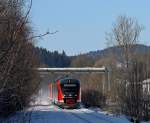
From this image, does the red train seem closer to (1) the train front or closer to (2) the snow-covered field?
(1) the train front

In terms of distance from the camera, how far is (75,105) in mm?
57594

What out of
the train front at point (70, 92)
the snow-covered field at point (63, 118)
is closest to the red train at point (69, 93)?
the train front at point (70, 92)

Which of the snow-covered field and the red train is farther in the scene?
the red train

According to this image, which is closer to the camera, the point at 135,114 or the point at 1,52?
the point at 1,52

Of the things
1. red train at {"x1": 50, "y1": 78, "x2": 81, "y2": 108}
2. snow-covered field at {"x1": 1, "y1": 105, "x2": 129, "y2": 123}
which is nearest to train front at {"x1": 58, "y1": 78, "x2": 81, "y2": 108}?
red train at {"x1": 50, "y1": 78, "x2": 81, "y2": 108}

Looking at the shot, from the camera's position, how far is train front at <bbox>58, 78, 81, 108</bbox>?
188ft

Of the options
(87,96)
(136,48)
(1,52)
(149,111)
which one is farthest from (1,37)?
(136,48)

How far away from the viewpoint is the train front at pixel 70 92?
57.2 m

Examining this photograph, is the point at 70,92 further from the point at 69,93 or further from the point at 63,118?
the point at 63,118

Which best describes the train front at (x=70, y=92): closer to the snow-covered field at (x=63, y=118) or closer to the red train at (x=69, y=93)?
the red train at (x=69, y=93)

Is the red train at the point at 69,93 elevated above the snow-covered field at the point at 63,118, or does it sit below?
above

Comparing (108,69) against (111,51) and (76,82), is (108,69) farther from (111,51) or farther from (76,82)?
(76,82)

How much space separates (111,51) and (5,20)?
257 feet

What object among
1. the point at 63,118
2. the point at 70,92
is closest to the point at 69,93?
the point at 70,92
